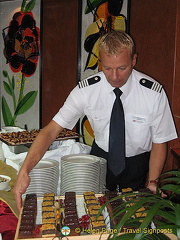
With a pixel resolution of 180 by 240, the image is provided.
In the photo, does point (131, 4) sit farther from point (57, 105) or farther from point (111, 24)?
point (57, 105)

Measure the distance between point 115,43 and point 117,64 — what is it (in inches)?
4.2

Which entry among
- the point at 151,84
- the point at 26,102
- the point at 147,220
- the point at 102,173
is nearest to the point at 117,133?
the point at 102,173

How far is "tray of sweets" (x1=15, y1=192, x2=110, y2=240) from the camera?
3.66ft

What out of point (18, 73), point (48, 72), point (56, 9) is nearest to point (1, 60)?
point (18, 73)

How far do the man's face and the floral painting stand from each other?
4.02m

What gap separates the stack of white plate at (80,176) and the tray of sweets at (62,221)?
0.98ft

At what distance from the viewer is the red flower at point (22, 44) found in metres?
5.59

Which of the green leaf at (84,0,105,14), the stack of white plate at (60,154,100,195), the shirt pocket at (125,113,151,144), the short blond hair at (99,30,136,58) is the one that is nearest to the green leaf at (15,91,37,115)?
the green leaf at (84,0,105,14)

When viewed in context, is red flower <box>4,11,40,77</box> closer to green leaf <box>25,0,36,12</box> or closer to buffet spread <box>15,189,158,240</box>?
green leaf <box>25,0,36,12</box>

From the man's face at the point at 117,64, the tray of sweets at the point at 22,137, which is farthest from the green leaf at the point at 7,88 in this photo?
the man's face at the point at 117,64

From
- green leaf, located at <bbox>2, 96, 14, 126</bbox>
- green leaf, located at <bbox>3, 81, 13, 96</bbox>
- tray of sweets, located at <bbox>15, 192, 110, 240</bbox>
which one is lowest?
green leaf, located at <bbox>2, 96, 14, 126</bbox>

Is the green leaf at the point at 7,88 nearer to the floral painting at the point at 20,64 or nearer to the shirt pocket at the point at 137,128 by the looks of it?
the floral painting at the point at 20,64

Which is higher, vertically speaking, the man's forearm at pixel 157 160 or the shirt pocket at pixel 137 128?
the shirt pocket at pixel 137 128

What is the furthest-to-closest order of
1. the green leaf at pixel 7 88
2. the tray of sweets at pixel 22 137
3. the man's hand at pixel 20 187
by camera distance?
the green leaf at pixel 7 88 → the tray of sweets at pixel 22 137 → the man's hand at pixel 20 187
